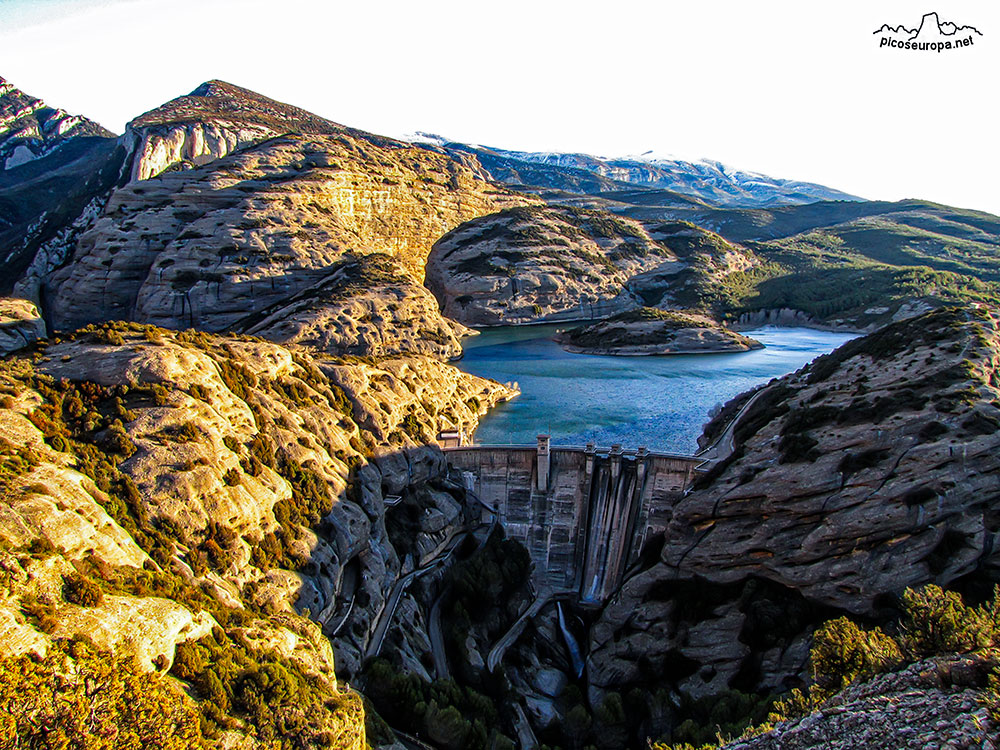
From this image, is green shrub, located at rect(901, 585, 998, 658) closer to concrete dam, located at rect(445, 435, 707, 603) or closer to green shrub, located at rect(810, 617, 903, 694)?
green shrub, located at rect(810, 617, 903, 694)

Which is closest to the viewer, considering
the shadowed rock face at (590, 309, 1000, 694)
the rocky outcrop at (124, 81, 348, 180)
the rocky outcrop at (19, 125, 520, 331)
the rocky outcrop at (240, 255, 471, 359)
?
the shadowed rock face at (590, 309, 1000, 694)

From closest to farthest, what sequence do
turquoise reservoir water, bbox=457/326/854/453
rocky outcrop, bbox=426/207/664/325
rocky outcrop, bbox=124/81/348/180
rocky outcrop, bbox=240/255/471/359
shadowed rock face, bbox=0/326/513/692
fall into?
1. shadowed rock face, bbox=0/326/513/692
2. turquoise reservoir water, bbox=457/326/854/453
3. rocky outcrop, bbox=240/255/471/359
4. rocky outcrop, bbox=426/207/664/325
5. rocky outcrop, bbox=124/81/348/180

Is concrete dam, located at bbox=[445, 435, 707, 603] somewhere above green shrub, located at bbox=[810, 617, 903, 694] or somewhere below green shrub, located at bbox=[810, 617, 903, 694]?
below

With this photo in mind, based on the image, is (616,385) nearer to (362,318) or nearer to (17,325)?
(362,318)

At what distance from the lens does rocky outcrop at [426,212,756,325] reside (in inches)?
4744

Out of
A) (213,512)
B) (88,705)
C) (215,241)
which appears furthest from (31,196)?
(88,705)

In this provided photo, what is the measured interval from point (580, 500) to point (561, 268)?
92.4m

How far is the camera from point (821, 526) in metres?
30.0

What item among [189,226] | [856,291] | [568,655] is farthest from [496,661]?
[856,291]

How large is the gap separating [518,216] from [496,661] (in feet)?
393

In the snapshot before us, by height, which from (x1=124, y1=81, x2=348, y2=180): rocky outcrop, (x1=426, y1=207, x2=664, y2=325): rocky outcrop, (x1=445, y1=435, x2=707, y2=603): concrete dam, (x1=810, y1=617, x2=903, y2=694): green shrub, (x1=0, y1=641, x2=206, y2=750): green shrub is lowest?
(x1=445, y1=435, x2=707, y2=603): concrete dam

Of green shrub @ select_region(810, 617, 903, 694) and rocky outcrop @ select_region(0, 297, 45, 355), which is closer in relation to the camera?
green shrub @ select_region(810, 617, 903, 694)

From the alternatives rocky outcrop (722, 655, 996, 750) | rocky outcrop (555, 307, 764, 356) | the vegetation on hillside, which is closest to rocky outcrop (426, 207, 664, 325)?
rocky outcrop (555, 307, 764, 356)

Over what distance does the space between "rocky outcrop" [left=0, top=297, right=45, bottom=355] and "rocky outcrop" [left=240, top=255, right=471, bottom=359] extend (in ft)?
75.1
